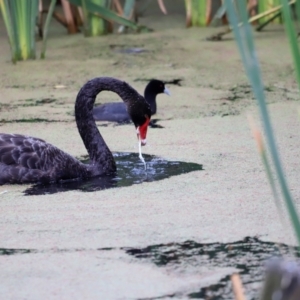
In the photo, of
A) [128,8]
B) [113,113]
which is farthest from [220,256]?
[128,8]

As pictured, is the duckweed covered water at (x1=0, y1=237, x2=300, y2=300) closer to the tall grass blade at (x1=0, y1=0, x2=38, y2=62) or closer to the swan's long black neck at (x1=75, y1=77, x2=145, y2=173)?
the swan's long black neck at (x1=75, y1=77, x2=145, y2=173)

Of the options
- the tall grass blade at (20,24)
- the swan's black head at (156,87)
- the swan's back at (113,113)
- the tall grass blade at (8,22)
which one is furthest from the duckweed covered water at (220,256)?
the tall grass blade at (8,22)

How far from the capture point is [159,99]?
534 centimetres

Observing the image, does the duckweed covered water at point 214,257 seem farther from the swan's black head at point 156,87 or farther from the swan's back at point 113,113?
the swan's black head at point 156,87

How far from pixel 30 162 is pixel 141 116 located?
543 millimetres

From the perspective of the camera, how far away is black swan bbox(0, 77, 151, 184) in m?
3.49

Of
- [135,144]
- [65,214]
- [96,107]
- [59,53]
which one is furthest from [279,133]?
[59,53]

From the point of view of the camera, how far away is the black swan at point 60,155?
3.49 metres

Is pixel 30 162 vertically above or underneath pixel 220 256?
above

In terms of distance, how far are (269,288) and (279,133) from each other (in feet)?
9.41

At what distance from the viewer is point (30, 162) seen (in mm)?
3508

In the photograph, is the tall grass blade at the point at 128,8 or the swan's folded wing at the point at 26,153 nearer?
the swan's folded wing at the point at 26,153

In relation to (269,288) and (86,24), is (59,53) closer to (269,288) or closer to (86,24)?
(86,24)

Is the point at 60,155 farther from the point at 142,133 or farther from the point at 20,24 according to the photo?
the point at 20,24
